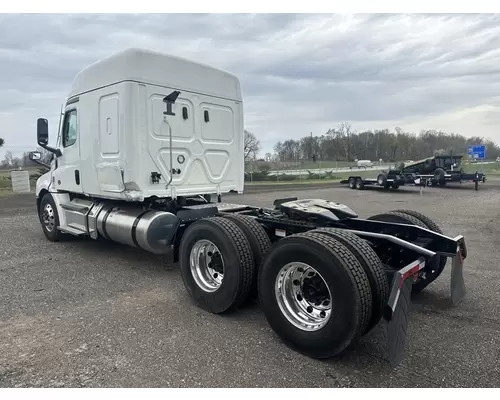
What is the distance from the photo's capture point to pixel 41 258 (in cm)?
655

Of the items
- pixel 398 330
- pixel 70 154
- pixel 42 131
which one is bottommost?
pixel 398 330

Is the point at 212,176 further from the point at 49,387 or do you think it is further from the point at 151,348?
the point at 49,387

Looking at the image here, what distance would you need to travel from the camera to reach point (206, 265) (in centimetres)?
451

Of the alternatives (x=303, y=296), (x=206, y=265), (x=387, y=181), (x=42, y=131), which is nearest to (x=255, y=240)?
(x=206, y=265)

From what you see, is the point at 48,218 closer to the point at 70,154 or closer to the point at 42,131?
the point at 70,154

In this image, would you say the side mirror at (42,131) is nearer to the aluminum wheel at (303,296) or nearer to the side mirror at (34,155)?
the side mirror at (34,155)

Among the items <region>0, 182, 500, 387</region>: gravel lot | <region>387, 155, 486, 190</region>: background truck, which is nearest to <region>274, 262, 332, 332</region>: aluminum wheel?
<region>0, 182, 500, 387</region>: gravel lot

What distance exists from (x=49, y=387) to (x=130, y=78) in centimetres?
412

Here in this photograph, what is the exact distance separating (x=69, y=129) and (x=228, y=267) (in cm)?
472

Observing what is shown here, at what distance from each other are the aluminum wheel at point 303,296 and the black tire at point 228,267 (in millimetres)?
539

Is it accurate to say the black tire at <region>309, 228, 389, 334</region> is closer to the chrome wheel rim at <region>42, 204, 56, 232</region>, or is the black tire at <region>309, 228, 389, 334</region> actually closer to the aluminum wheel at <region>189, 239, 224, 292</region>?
the aluminum wheel at <region>189, 239, 224, 292</region>

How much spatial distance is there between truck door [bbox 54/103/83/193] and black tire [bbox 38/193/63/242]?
1.78 ft

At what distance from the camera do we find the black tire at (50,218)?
7.64 metres

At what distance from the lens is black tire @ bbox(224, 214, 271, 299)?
13.3ft
